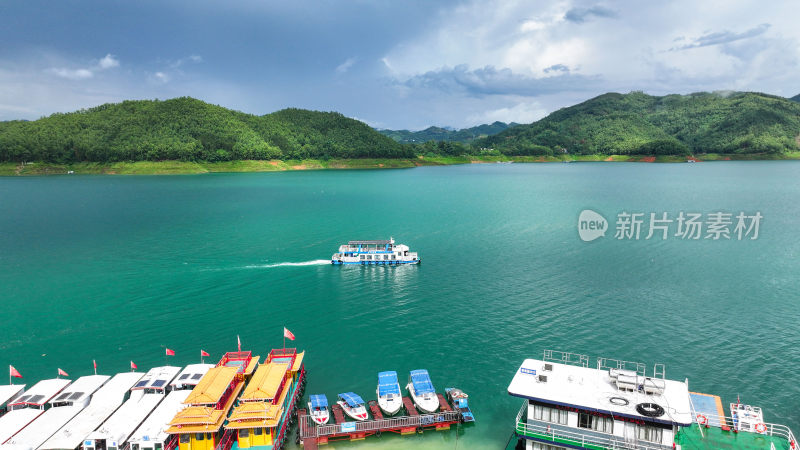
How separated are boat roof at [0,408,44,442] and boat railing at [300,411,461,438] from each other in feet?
56.9

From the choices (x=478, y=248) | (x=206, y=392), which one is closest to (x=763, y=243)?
(x=478, y=248)

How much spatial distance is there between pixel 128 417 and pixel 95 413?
265 centimetres

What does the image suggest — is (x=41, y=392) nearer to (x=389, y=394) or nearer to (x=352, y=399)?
(x=352, y=399)

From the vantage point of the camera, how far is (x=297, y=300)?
5044 centimetres

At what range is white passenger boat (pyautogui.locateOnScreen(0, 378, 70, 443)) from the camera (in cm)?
2639

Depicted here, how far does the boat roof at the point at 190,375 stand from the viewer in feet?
100

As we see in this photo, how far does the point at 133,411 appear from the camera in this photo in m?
27.9

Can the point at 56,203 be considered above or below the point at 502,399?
above

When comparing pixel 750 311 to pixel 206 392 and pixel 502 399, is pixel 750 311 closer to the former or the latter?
pixel 502 399

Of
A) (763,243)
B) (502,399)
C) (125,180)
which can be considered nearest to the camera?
(502,399)

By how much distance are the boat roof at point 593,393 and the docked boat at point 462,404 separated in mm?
5891

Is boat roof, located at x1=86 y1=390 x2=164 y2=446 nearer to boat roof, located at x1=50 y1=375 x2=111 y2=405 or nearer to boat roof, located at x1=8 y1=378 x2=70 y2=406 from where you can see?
boat roof, located at x1=50 y1=375 x2=111 y2=405

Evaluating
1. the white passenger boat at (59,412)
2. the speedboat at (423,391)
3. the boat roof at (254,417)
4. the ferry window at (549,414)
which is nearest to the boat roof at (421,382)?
the speedboat at (423,391)

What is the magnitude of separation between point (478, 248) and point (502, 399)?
42.6m
